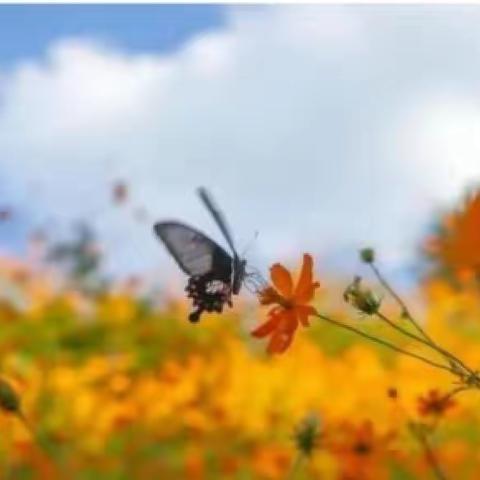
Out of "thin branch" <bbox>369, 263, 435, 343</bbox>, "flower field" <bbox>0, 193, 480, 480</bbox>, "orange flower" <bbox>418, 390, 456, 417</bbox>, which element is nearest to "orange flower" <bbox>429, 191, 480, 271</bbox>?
"thin branch" <bbox>369, 263, 435, 343</bbox>

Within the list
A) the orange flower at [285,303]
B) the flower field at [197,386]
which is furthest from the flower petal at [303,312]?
the flower field at [197,386]

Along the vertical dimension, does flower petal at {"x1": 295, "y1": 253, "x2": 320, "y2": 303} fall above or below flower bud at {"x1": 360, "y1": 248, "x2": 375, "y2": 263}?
below

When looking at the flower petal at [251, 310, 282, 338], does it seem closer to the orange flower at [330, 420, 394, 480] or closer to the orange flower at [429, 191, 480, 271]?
the orange flower at [429, 191, 480, 271]

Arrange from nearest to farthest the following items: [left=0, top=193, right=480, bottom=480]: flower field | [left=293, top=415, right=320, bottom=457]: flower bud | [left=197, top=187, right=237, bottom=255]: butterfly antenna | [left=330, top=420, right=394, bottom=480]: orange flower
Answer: [left=197, top=187, right=237, bottom=255]: butterfly antenna
[left=293, top=415, right=320, bottom=457]: flower bud
[left=330, top=420, right=394, bottom=480]: orange flower
[left=0, top=193, right=480, bottom=480]: flower field

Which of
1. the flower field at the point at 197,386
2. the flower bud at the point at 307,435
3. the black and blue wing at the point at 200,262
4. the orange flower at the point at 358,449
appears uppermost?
the flower field at the point at 197,386

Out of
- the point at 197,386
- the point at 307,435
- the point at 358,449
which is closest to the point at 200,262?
the point at 307,435

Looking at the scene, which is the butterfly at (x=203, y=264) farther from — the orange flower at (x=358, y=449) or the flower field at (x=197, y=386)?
the flower field at (x=197, y=386)
